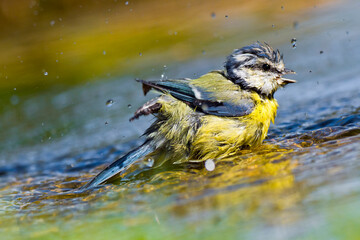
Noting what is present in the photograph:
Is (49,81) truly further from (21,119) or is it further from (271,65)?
(271,65)

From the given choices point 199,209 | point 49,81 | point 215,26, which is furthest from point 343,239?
point 215,26

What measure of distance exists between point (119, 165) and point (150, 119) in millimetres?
887

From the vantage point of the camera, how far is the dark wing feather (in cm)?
343

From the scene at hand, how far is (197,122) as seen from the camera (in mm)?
3416

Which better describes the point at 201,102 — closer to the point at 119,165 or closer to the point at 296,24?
the point at 119,165

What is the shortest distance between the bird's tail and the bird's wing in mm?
387

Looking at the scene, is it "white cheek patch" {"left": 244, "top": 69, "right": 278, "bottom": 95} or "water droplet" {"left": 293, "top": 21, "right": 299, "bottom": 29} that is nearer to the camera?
"white cheek patch" {"left": 244, "top": 69, "right": 278, "bottom": 95}

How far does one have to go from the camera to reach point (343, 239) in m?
1.69

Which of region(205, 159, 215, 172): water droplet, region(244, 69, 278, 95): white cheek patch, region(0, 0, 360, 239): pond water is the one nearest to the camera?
region(0, 0, 360, 239): pond water

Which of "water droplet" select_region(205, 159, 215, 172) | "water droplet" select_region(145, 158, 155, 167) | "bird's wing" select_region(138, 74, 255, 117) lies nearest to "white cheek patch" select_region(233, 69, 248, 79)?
"bird's wing" select_region(138, 74, 255, 117)

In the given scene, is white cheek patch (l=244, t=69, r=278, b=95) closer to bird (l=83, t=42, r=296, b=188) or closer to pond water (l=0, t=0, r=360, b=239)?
bird (l=83, t=42, r=296, b=188)

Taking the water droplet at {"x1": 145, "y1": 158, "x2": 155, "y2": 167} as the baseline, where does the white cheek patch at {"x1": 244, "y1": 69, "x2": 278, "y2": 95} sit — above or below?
Result: above

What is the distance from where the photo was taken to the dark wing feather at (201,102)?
135 inches

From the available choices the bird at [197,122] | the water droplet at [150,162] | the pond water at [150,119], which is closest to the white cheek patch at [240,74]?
the bird at [197,122]
